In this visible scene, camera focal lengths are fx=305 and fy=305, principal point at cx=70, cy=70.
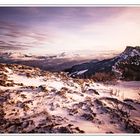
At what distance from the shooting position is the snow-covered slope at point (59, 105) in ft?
6.88

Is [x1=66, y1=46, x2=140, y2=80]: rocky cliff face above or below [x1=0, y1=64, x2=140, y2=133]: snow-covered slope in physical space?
above

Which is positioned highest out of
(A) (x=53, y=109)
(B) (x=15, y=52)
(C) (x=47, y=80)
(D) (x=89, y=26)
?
(D) (x=89, y=26)

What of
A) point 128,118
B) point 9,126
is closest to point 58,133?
point 9,126

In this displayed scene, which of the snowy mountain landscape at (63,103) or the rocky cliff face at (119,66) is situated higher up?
the rocky cliff face at (119,66)

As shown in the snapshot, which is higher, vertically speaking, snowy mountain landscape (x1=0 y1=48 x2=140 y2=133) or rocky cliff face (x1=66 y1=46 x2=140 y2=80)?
rocky cliff face (x1=66 y1=46 x2=140 y2=80)

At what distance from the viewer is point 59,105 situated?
7.05ft

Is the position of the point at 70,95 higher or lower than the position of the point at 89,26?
lower

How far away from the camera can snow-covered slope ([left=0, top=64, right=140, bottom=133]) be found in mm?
2098

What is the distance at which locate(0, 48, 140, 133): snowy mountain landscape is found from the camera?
2098 mm

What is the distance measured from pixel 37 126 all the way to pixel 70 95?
32cm

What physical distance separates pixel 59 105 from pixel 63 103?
3 centimetres

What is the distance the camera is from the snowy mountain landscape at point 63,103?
210cm

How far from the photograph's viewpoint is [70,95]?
2.18 meters

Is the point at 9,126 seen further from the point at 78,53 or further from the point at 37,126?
the point at 78,53
